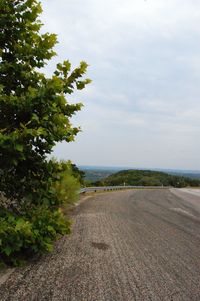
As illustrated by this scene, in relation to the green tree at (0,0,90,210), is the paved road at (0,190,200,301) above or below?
below

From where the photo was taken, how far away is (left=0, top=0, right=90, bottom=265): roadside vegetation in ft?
22.2

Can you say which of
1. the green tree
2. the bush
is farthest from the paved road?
the green tree

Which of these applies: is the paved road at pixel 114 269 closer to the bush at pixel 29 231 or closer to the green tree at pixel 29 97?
the bush at pixel 29 231

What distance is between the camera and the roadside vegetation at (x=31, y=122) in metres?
6.76

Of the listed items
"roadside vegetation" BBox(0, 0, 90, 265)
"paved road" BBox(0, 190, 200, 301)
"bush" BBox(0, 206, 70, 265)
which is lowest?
"paved road" BBox(0, 190, 200, 301)

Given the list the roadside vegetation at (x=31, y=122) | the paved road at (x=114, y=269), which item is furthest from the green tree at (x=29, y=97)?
the paved road at (x=114, y=269)

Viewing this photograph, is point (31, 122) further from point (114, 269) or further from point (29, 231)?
point (114, 269)

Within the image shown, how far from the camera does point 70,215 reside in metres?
14.1

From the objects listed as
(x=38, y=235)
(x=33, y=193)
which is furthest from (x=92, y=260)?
(x=33, y=193)

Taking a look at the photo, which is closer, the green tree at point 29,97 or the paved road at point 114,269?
the paved road at point 114,269

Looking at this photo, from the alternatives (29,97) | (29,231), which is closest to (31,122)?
(29,97)

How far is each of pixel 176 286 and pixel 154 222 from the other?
288 inches

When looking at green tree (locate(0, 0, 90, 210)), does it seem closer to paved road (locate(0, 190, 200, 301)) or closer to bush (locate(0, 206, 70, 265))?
bush (locate(0, 206, 70, 265))

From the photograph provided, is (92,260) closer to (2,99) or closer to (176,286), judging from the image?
(176,286)
